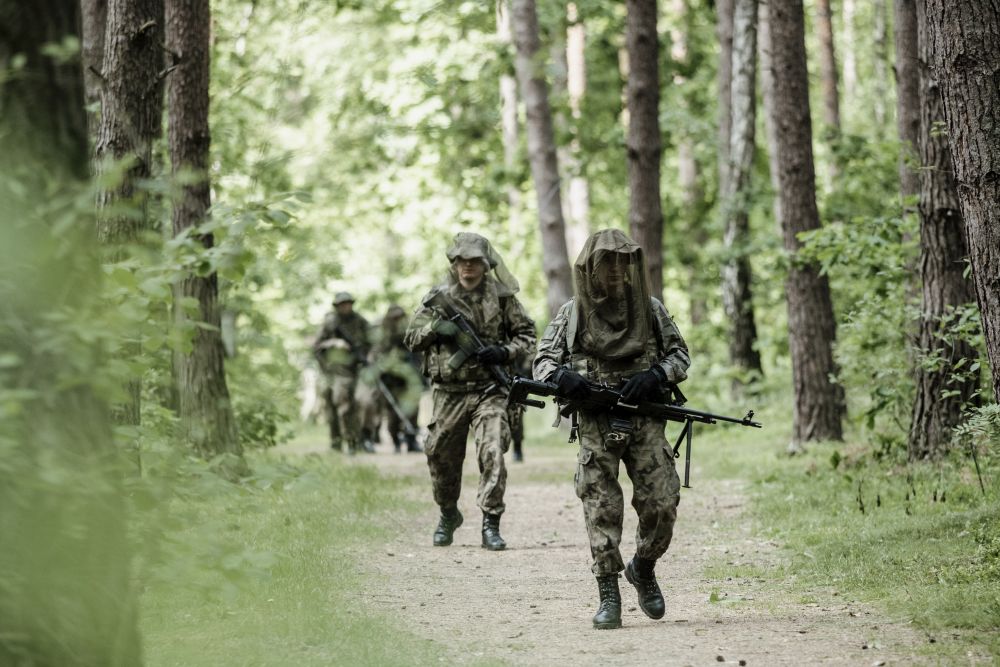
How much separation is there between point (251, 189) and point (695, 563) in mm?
5034

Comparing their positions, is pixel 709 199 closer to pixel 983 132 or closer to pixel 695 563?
pixel 695 563

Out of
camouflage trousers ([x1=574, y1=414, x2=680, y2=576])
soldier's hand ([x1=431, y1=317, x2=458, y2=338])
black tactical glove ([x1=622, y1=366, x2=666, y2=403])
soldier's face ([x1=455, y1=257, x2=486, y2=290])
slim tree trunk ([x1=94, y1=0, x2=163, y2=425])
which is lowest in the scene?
camouflage trousers ([x1=574, y1=414, x2=680, y2=576])

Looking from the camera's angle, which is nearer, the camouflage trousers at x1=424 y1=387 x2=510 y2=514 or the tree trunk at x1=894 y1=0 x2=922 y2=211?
the camouflage trousers at x1=424 y1=387 x2=510 y2=514

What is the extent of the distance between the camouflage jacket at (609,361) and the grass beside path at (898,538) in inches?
66.9

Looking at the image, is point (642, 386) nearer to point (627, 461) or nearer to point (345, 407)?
point (627, 461)

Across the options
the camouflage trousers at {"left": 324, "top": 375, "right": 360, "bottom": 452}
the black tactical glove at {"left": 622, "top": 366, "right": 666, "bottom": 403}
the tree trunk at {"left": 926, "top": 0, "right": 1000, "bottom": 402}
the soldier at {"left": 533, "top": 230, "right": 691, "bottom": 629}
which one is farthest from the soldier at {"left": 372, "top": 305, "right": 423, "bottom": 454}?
the tree trunk at {"left": 926, "top": 0, "right": 1000, "bottom": 402}

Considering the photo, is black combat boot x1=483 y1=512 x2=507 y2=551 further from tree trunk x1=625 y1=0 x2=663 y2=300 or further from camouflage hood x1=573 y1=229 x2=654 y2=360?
tree trunk x1=625 y1=0 x2=663 y2=300

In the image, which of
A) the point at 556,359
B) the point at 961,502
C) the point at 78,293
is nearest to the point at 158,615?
the point at 556,359

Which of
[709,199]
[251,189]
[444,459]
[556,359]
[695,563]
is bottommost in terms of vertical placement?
[695,563]

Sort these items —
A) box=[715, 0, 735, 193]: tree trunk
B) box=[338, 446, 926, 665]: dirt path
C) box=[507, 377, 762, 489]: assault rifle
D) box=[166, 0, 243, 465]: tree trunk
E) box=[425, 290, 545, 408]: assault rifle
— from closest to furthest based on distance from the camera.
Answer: box=[338, 446, 926, 665]: dirt path < box=[507, 377, 762, 489]: assault rifle < box=[425, 290, 545, 408]: assault rifle < box=[166, 0, 243, 465]: tree trunk < box=[715, 0, 735, 193]: tree trunk

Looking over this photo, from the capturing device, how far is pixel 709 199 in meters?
28.5

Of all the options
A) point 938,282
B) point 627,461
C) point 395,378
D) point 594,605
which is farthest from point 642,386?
point 395,378

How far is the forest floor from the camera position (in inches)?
252

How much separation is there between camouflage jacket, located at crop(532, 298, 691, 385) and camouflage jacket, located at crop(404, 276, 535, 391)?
2521mm
